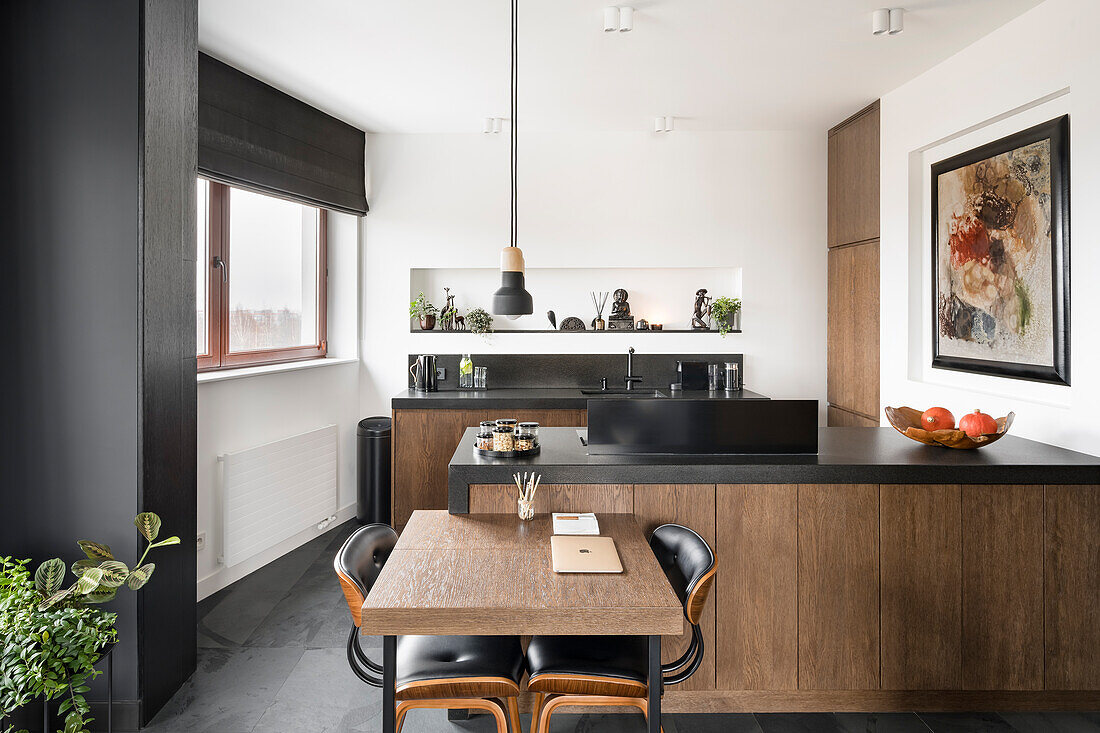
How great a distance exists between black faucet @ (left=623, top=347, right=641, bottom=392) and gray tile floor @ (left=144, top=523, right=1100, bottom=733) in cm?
257

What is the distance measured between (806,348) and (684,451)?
2853 millimetres

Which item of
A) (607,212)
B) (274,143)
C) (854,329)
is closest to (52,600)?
(274,143)

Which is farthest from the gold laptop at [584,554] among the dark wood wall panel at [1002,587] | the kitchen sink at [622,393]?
the kitchen sink at [622,393]

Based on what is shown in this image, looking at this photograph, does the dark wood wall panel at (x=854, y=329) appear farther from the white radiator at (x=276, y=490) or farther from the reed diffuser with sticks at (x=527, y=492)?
the white radiator at (x=276, y=490)

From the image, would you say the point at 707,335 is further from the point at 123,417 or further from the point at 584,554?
the point at 123,417

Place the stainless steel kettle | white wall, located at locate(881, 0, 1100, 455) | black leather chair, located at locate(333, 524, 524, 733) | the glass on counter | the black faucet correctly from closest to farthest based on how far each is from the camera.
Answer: black leather chair, located at locate(333, 524, 524, 733) < the glass on counter < white wall, located at locate(881, 0, 1100, 455) < the stainless steel kettle < the black faucet

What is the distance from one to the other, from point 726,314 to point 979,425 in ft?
8.04

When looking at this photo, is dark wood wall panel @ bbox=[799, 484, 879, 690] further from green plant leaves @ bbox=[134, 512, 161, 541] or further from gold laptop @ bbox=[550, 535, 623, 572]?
green plant leaves @ bbox=[134, 512, 161, 541]

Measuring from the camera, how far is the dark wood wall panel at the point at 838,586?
2.45 m

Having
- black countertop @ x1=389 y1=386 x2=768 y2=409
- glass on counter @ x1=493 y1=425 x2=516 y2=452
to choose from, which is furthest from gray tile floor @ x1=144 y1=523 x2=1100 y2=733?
black countertop @ x1=389 y1=386 x2=768 y2=409

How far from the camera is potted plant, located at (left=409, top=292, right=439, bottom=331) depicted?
5.02 metres

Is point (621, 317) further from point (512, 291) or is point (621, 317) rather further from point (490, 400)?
point (512, 291)

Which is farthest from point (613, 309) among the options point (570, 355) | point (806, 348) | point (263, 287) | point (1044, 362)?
point (1044, 362)

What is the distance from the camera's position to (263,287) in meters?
4.31
